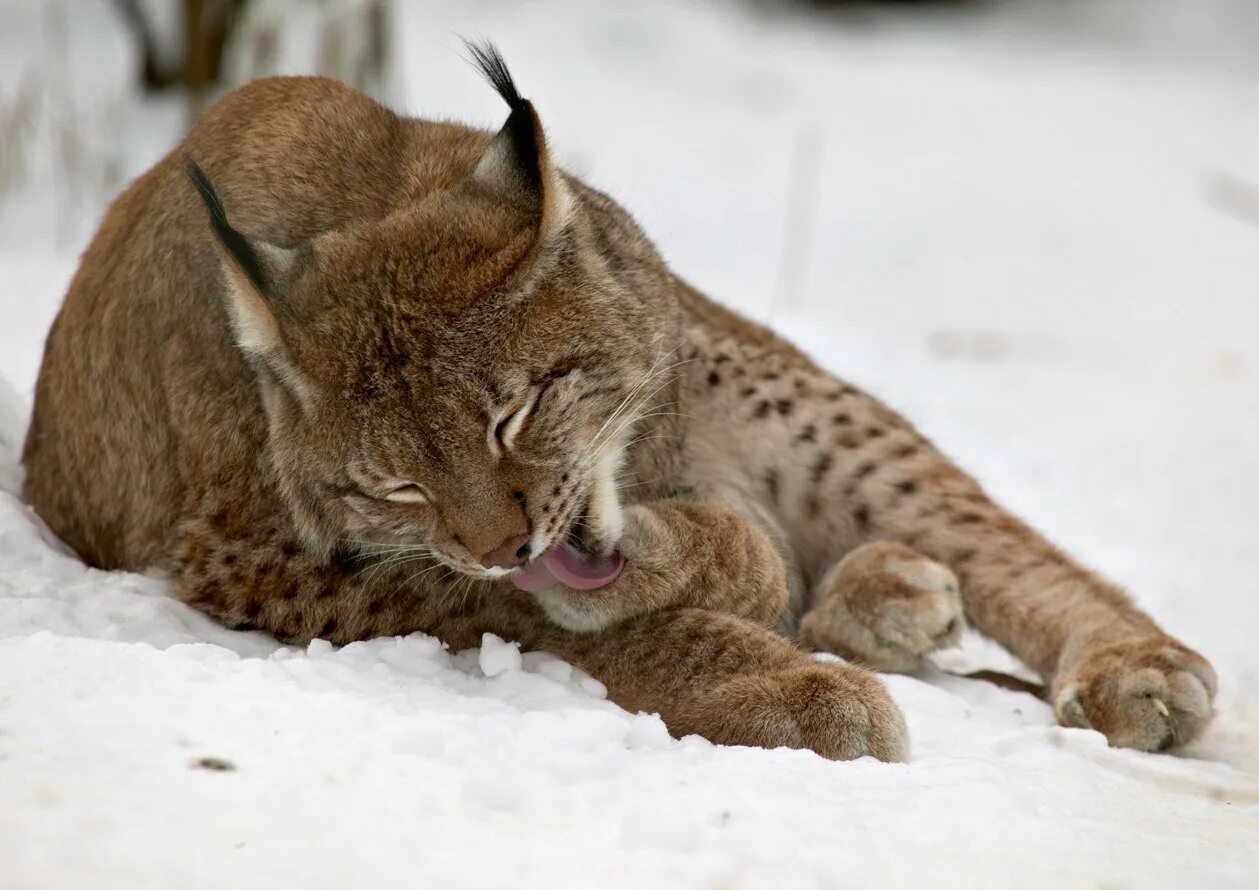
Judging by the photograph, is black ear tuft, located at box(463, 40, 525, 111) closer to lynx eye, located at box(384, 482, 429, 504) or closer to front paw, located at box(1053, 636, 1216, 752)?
lynx eye, located at box(384, 482, 429, 504)

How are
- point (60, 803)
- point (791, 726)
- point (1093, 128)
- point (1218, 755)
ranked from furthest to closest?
1. point (1093, 128)
2. point (1218, 755)
3. point (791, 726)
4. point (60, 803)

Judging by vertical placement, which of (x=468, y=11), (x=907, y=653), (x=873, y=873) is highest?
(x=468, y=11)

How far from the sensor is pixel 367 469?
3.07 meters

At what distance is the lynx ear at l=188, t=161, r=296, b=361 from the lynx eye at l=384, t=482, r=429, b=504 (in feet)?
1.22

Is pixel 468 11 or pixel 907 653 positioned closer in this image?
pixel 907 653

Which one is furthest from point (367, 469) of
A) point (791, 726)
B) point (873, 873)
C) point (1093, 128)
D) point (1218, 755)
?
point (1093, 128)

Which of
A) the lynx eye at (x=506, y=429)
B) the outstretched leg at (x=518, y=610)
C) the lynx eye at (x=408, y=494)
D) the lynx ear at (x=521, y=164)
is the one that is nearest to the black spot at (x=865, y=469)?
the outstretched leg at (x=518, y=610)

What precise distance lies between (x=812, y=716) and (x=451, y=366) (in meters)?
1.01

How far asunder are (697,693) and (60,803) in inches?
54.7

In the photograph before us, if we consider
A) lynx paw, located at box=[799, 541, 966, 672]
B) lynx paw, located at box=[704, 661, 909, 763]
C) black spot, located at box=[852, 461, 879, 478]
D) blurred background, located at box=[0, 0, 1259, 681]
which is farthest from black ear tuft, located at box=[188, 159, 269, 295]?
black spot, located at box=[852, 461, 879, 478]

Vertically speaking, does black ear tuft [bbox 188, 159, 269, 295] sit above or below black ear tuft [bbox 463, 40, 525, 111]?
below

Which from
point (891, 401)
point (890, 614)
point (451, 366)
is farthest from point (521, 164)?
point (891, 401)

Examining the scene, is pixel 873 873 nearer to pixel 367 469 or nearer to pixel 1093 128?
pixel 367 469

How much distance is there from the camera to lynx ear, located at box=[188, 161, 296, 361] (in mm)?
3023
